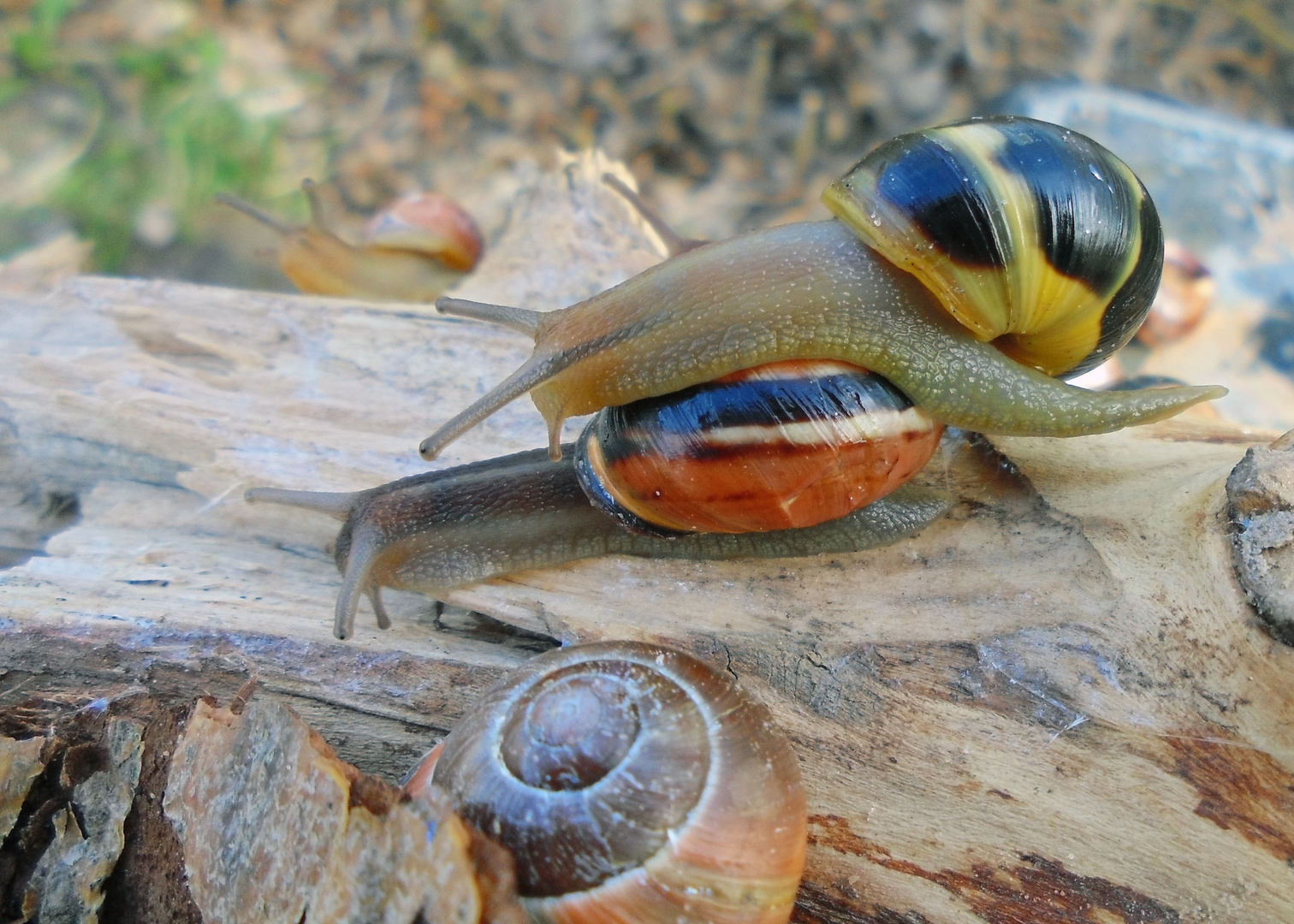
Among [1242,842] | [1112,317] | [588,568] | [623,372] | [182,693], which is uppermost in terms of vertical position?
[1112,317]

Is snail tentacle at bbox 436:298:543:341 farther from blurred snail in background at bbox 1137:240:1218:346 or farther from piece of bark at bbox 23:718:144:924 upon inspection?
blurred snail in background at bbox 1137:240:1218:346

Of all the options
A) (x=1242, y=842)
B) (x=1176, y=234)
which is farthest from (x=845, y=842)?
(x=1176, y=234)

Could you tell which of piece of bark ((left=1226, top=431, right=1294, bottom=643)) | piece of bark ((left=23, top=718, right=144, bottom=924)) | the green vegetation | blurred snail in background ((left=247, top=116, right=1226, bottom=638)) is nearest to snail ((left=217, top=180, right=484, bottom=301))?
the green vegetation

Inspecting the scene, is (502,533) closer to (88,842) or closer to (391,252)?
(88,842)

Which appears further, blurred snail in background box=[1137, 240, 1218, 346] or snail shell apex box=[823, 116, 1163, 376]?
blurred snail in background box=[1137, 240, 1218, 346]

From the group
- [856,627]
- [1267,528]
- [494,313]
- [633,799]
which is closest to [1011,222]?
[1267,528]

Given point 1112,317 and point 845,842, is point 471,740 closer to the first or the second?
point 845,842
